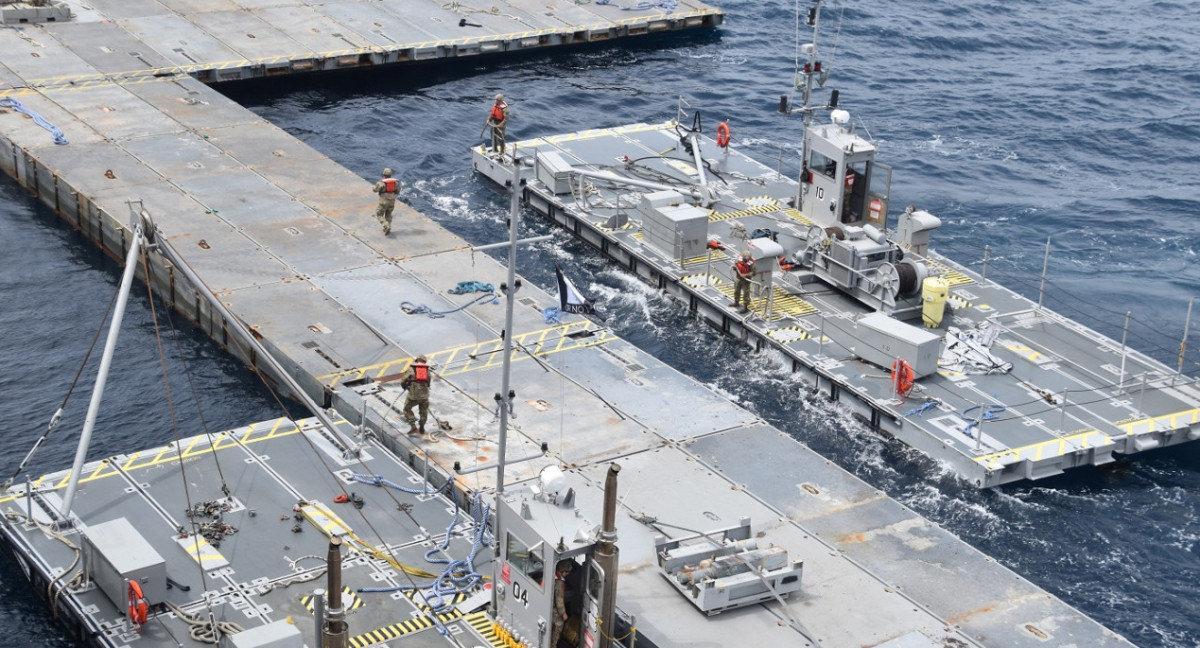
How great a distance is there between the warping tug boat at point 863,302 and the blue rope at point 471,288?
5445mm

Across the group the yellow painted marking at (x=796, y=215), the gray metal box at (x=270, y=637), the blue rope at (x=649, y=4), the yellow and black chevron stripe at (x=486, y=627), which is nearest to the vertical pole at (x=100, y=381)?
the gray metal box at (x=270, y=637)

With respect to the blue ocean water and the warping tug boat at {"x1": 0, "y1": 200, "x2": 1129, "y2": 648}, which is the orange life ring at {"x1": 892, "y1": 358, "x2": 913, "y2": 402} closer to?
the blue ocean water

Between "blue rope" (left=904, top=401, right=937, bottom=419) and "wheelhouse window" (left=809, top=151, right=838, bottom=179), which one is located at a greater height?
"wheelhouse window" (left=809, top=151, right=838, bottom=179)

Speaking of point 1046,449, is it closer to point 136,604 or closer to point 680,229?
point 680,229

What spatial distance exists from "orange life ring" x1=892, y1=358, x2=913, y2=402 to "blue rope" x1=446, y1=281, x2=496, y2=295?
13.3m

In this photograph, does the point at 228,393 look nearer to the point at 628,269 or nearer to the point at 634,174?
the point at 628,269

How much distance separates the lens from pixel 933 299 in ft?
172

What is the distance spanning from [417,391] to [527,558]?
31.5ft

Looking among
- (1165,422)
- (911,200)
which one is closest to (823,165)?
(911,200)

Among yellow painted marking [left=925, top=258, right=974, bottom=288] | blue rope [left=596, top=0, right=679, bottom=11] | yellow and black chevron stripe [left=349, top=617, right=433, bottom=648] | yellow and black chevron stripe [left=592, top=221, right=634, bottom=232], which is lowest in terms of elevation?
yellow and black chevron stripe [left=349, top=617, right=433, bottom=648]

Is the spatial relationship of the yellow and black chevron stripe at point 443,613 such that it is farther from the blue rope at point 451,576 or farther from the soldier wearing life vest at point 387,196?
the soldier wearing life vest at point 387,196

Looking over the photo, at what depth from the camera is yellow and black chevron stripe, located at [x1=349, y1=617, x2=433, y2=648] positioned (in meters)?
35.7

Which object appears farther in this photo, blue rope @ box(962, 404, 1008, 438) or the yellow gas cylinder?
the yellow gas cylinder

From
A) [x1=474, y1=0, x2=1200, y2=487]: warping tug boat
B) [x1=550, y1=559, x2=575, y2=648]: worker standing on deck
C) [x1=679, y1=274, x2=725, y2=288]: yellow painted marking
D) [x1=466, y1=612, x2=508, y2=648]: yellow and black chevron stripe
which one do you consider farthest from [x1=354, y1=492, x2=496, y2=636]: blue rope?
[x1=679, y1=274, x2=725, y2=288]: yellow painted marking
